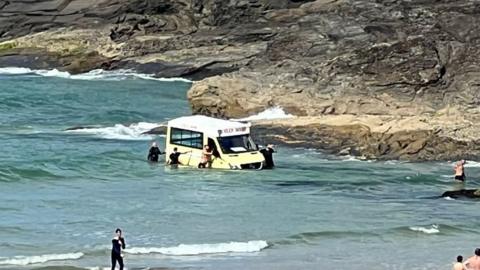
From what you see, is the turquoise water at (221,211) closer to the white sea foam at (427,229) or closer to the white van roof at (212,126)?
the white sea foam at (427,229)

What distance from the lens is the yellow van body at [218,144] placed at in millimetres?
33688

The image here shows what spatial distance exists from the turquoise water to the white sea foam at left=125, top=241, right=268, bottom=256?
1.6 inches

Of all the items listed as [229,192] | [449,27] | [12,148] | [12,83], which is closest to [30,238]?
[229,192]

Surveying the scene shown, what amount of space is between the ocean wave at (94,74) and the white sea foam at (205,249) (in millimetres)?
42574

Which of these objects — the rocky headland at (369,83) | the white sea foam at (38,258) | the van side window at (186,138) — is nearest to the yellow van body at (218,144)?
the van side window at (186,138)

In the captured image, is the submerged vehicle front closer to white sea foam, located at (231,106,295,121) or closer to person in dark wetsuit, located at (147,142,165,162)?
person in dark wetsuit, located at (147,142,165,162)

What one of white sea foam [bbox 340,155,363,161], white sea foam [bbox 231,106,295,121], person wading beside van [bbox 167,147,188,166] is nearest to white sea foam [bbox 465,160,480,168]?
white sea foam [bbox 340,155,363,161]

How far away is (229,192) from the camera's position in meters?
30.5

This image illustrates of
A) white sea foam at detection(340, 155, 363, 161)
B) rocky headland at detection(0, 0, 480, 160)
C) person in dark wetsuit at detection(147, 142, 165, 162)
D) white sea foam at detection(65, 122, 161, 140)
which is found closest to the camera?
white sea foam at detection(340, 155, 363, 161)

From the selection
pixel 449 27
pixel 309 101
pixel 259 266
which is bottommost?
pixel 259 266

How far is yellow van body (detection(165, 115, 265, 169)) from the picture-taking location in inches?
1326

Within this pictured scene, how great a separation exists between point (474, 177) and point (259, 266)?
1276 cm

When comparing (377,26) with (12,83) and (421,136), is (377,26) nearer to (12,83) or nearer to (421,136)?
(421,136)

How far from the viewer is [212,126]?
3397cm
